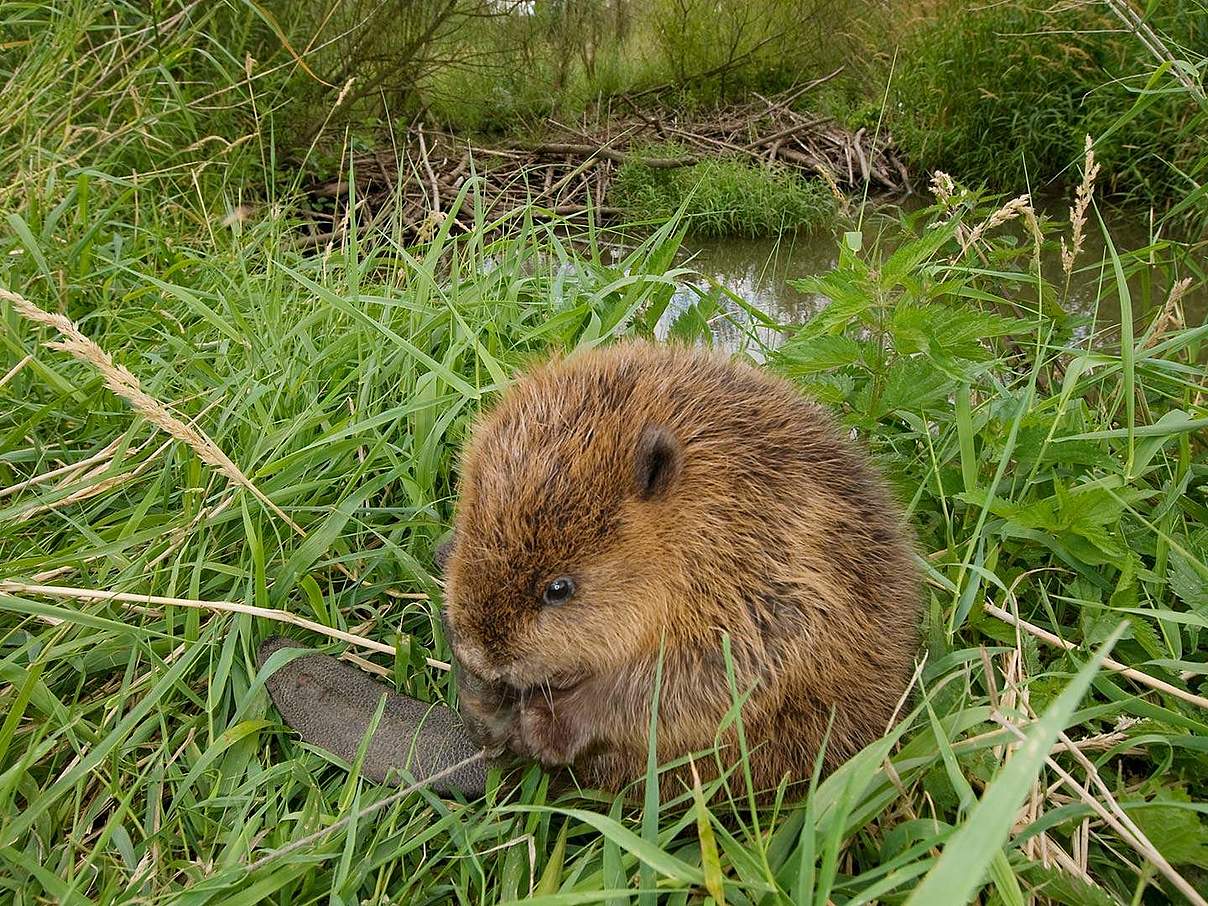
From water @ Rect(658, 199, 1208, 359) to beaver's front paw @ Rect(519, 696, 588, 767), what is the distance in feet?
9.18

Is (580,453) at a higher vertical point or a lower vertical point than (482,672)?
higher

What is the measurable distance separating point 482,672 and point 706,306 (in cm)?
173

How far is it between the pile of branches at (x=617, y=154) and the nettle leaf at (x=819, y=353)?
586 cm

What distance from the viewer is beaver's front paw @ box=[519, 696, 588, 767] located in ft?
5.82

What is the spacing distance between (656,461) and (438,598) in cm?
83

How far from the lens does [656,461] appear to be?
173cm

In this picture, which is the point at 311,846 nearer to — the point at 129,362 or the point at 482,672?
the point at 482,672

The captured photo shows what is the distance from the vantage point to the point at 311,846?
167cm

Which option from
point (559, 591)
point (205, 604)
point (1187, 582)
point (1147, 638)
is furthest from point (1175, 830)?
point (205, 604)

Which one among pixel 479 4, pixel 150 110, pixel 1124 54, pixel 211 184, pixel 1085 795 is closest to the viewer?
pixel 1085 795

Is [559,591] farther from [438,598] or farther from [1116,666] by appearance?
[1116,666]

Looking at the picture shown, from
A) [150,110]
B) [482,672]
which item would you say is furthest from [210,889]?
[150,110]

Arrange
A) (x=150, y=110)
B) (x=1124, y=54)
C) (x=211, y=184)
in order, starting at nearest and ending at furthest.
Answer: (x=150, y=110) < (x=211, y=184) < (x=1124, y=54)

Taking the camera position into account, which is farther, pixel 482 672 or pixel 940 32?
pixel 940 32
